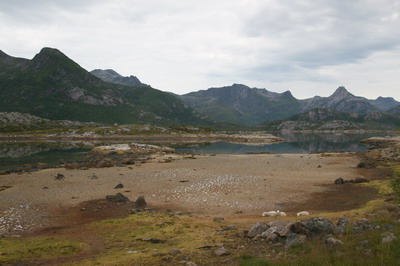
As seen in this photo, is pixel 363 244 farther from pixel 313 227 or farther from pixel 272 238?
pixel 272 238

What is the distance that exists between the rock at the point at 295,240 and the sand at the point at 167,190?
491 inches

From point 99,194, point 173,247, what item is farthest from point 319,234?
point 99,194

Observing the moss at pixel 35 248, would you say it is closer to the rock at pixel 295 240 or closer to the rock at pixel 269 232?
the rock at pixel 269 232

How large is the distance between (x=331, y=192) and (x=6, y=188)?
45285mm

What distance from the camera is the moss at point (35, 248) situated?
1755cm

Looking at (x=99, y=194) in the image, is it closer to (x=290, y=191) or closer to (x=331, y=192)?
(x=290, y=191)

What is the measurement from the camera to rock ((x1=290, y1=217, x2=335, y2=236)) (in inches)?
709

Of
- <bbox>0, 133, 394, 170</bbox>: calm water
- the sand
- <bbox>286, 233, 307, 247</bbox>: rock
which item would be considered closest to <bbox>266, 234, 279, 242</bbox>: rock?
<bbox>286, 233, 307, 247</bbox>: rock

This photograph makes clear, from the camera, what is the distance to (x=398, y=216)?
20.1m

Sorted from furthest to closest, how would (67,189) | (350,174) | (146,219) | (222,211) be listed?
(350,174), (67,189), (222,211), (146,219)

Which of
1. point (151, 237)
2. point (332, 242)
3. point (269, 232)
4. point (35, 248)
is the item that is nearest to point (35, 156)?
point (35, 248)

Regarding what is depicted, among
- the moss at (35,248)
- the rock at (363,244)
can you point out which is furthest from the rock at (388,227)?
the moss at (35,248)

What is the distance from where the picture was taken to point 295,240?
16.8 m

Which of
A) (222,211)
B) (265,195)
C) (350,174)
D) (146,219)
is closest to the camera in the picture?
(146,219)
